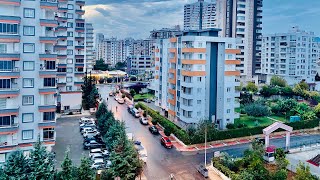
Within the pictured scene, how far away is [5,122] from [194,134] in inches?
728

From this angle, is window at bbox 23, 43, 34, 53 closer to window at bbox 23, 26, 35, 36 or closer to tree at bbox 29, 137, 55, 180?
window at bbox 23, 26, 35, 36

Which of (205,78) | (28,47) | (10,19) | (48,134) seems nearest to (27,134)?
(48,134)

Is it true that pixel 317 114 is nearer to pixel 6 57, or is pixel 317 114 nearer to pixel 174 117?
pixel 174 117


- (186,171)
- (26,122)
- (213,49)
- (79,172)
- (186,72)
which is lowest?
(186,171)

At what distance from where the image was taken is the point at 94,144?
106 feet

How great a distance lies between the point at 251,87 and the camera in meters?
67.7

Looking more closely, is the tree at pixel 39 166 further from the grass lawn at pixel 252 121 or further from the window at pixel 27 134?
the grass lawn at pixel 252 121

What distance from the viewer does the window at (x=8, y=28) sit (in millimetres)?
25703

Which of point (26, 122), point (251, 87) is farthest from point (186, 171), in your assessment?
point (251, 87)

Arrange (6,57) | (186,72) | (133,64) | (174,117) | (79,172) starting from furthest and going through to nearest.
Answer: (133,64)
(174,117)
(186,72)
(6,57)
(79,172)

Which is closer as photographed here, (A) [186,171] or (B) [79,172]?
(B) [79,172]

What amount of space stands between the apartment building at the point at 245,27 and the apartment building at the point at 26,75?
187ft

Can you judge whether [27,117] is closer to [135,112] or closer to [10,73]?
[10,73]

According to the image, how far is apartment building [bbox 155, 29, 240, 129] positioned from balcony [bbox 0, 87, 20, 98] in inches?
752
